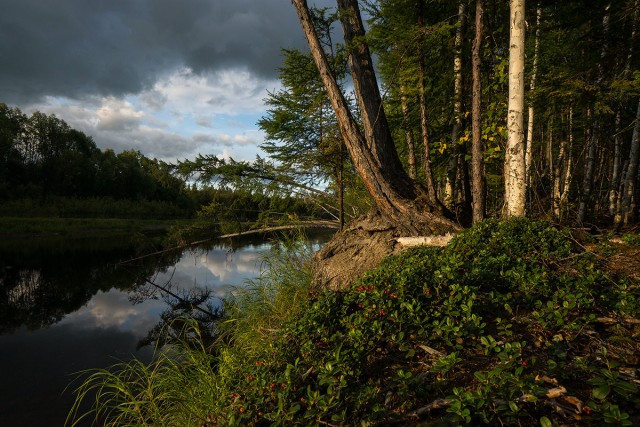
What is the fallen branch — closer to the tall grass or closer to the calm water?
the tall grass

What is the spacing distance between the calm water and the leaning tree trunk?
362cm

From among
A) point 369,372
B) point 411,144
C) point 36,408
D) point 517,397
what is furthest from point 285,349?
point 411,144

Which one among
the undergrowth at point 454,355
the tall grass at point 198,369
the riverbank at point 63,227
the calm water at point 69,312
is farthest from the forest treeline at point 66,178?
the undergrowth at point 454,355

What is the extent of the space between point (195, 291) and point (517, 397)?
1108 cm

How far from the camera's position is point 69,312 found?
9.34 metres

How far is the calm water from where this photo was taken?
213 inches

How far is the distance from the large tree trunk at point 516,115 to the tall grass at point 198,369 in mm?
3899

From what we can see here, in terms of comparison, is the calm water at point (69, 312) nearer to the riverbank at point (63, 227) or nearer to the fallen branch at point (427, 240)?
the fallen branch at point (427, 240)

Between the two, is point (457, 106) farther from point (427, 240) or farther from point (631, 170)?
point (631, 170)

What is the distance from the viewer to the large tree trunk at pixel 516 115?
484 cm

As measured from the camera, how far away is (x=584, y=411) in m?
1.54

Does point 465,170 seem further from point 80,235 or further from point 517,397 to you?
point 80,235

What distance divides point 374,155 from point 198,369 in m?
4.61

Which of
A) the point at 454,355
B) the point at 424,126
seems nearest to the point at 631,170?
the point at 424,126
